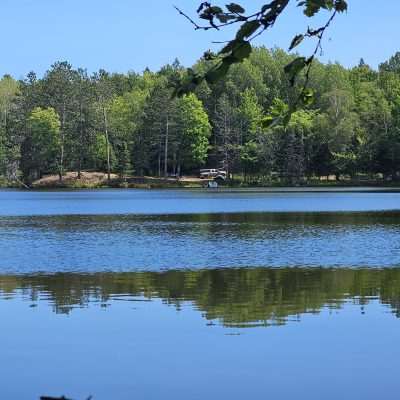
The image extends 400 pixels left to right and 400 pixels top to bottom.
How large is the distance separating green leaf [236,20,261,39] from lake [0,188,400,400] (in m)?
7.98

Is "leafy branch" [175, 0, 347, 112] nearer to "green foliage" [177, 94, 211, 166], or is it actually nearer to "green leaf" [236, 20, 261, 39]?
"green leaf" [236, 20, 261, 39]

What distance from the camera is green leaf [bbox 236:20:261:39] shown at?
4512 mm

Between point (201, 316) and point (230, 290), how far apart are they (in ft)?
14.8

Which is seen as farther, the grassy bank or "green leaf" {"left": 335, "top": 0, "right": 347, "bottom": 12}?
the grassy bank

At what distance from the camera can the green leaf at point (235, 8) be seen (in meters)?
4.57

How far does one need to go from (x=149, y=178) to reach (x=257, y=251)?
107 meters

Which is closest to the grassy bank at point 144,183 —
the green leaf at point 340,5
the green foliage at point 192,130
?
the green foliage at point 192,130

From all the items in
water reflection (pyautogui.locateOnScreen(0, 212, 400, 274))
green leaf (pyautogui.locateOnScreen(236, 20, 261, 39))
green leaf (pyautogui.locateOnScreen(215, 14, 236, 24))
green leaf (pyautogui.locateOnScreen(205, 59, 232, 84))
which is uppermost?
green leaf (pyautogui.locateOnScreen(215, 14, 236, 24))

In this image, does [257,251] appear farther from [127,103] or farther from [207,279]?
[127,103]

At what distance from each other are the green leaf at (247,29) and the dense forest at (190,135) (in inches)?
4820

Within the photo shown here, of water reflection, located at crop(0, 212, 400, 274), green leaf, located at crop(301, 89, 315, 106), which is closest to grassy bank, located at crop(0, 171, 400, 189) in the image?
water reflection, located at crop(0, 212, 400, 274)

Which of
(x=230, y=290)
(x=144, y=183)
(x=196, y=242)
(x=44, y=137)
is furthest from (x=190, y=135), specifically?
(x=230, y=290)

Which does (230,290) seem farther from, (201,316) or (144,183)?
(144,183)

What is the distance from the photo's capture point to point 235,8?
460 cm
